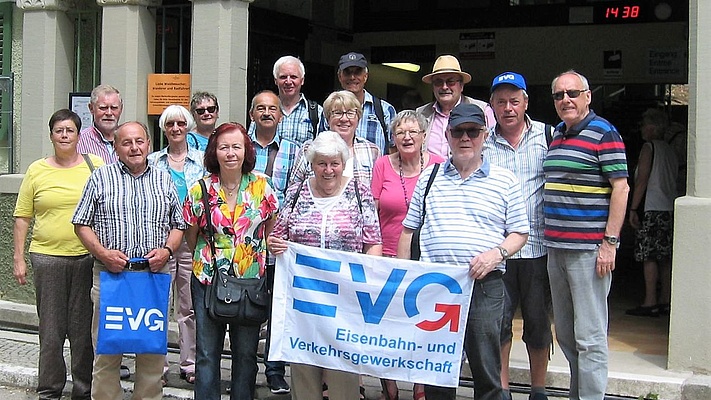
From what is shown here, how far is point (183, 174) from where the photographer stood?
6.59 meters

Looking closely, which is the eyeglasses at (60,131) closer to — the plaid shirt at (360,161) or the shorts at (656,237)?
the plaid shirt at (360,161)

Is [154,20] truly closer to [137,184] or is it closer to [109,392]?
[137,184]

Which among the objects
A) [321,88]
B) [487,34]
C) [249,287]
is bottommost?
[249,287]

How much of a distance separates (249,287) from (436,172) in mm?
1310

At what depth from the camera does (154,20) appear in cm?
854

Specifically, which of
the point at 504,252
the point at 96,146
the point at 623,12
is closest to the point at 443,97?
the point at 504,252

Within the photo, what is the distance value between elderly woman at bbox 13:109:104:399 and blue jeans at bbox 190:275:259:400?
110cm

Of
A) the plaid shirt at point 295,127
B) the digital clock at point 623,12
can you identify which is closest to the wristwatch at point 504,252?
the plaid shirt at point 295,127

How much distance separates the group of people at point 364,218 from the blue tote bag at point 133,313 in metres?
0.09

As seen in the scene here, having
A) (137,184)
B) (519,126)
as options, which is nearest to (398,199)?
(519,126)

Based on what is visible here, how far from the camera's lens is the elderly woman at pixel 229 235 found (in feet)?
17.8

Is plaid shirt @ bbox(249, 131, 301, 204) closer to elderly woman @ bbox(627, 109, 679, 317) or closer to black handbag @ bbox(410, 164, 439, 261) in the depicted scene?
black handbag @ bbox(410, 164, 439, 261)

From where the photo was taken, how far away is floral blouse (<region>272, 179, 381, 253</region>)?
5.29m

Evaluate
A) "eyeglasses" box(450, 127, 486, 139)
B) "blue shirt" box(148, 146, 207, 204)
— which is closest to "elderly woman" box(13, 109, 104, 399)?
"blue shirt" box(148, 146, 207, 204)
